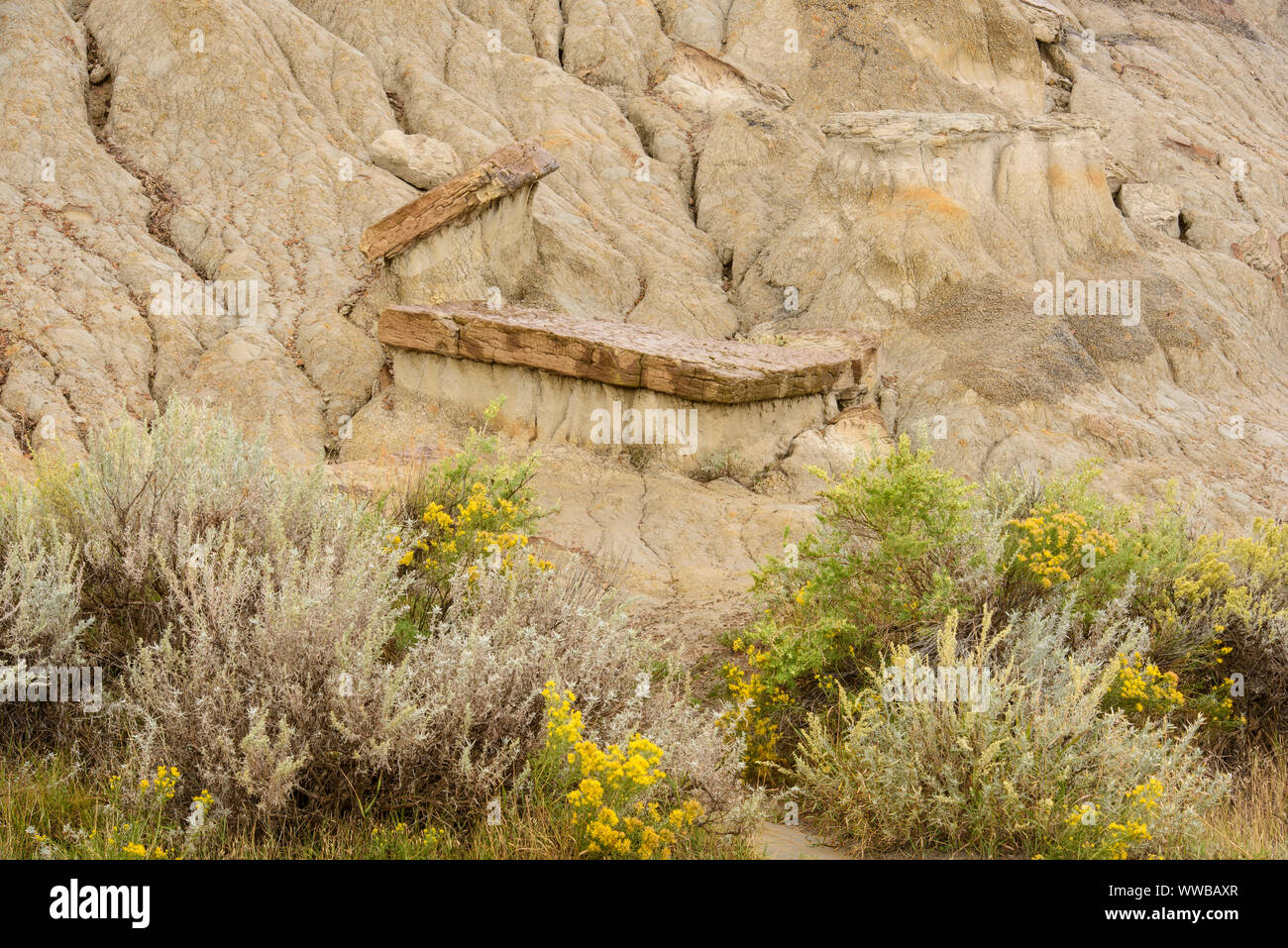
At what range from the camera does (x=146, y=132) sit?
56.1ft

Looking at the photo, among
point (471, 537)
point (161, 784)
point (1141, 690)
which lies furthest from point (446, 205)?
point (161, 784)

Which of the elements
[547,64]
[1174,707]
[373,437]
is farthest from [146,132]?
[1174,707]

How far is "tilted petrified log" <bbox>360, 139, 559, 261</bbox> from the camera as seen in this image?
15.4m

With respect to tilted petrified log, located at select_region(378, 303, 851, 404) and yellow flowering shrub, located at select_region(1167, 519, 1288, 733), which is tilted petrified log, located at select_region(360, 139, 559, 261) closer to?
tilted petrified log, located at select_region(378, 303, 851, 404)

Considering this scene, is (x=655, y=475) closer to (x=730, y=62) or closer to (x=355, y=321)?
(x=355, y=321)

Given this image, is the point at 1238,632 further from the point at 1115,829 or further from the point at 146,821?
the point at 146,821

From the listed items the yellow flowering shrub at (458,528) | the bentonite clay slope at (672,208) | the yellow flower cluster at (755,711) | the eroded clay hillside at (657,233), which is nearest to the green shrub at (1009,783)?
the yellow flower cluster at (755,711)

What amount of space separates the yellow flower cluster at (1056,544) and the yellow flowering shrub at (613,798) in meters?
3.03

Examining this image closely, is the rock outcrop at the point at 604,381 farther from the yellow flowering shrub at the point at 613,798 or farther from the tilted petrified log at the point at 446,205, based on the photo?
the yellow flowering shrub at the point at 613,798

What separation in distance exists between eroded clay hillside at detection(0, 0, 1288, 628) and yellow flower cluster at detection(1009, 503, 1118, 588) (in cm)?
352

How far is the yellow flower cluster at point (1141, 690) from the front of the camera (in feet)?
18.3

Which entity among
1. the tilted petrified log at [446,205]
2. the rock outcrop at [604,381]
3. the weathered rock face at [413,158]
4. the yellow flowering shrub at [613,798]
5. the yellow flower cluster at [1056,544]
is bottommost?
the yellow flowering shrub at [613,798]

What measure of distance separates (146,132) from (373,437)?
758 cm
